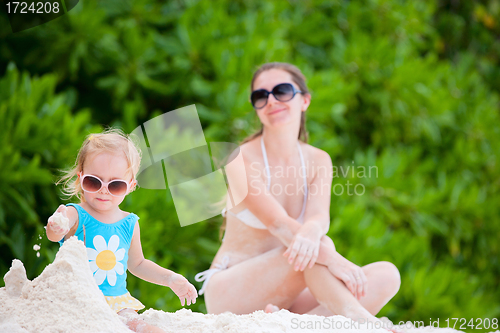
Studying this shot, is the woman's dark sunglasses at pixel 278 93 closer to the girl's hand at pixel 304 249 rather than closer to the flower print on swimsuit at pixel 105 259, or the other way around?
the girl's hand at pixel 304 249

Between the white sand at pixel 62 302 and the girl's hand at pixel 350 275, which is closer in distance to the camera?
the white sand at pixel 62 302

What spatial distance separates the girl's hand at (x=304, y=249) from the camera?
132 cm

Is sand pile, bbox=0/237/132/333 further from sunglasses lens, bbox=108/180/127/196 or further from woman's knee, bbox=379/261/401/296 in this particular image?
woman's knee, bbox=379/261/401/296

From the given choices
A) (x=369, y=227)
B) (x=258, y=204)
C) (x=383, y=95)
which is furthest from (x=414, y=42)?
(x=258, y=204)

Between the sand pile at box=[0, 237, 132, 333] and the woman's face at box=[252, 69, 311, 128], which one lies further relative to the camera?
the woman's face at box=[252, 69, 311, 128]

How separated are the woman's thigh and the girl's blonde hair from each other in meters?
0.53

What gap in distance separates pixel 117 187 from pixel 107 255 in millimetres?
148

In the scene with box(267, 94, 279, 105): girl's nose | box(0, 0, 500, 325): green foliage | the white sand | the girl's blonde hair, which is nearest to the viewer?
the white sand

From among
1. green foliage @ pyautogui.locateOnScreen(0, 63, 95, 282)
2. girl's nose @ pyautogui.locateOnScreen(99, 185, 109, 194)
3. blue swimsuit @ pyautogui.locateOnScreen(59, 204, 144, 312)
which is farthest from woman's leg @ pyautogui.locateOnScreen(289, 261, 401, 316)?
green foliage @ pyautogui.locateOnScreen(0, 63, 95, 282)

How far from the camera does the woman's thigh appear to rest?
141 centimetres

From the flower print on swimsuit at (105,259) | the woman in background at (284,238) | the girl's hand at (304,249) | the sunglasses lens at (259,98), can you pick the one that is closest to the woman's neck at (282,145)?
the woman in background at (284,238)

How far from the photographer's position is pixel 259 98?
1.49m

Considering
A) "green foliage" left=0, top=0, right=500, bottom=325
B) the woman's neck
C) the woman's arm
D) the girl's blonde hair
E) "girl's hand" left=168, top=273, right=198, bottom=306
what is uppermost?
the girl's blonde hair

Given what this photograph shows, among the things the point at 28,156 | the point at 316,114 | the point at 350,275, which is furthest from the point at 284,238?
the point at 316,114
